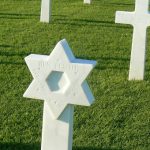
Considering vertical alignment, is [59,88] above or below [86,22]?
below

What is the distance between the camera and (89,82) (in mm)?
6133

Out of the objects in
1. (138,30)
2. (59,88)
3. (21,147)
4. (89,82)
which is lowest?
(21,147)

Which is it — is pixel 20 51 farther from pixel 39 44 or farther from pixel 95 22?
pixel 95 22

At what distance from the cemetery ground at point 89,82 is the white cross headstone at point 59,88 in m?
1.14

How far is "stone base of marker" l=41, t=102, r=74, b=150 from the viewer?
3.20 m

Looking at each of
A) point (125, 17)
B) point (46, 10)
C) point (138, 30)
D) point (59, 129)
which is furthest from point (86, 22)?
point (59, 129)

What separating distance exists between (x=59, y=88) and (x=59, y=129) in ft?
0.94

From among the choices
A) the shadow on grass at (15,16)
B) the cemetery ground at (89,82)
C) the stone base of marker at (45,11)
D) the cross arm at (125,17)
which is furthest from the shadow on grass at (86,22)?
the cross arm at (125,17)

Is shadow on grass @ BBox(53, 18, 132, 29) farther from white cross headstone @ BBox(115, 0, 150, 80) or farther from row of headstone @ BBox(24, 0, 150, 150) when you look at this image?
row of headstone @ BBox(24, 0, 150, 150)

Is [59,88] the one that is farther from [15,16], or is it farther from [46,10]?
[15,16]

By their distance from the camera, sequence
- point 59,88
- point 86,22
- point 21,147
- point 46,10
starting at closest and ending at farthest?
point 59,88 → point 21,147 → point 46,10 → point 86,22

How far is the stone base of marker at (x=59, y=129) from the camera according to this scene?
3201 millimetres

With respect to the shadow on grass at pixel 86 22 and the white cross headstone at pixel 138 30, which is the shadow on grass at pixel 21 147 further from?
the shadow on grass at pixel 86 22

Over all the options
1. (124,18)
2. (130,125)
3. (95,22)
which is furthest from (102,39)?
(130,125)
